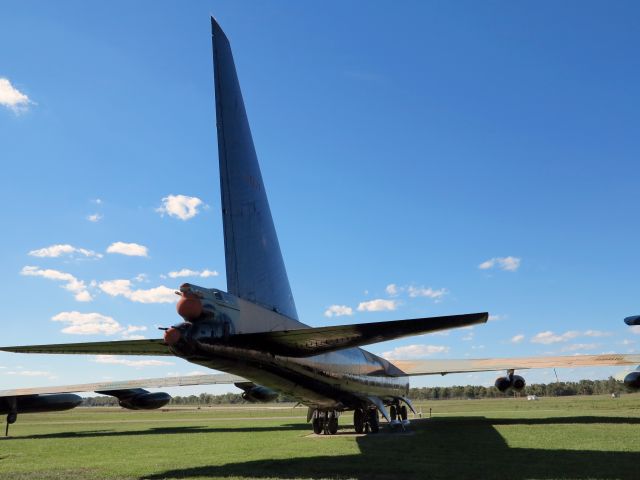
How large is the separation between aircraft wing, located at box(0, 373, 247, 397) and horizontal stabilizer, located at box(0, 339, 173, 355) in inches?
844

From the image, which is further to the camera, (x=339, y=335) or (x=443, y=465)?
(x=443, y=465)

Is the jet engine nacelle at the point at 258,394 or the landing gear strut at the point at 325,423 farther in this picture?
the jet engine nacelle at the point at 258,394

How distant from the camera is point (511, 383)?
76.1ft

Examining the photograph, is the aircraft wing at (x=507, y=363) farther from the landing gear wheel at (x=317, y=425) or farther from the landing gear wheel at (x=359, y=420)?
the landing gear wheel at (x=317, y=425)

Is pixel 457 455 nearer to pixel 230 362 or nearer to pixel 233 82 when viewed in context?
pixel 230 362

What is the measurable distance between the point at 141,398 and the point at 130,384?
1190 millimetres

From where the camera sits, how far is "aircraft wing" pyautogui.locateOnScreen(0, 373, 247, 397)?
3127 cm

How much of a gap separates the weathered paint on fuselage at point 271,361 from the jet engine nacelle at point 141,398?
57.8 ft

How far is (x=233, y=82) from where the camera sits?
12.6 m

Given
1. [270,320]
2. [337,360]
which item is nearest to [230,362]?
[270,320]

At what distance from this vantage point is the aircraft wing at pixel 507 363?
23.2m

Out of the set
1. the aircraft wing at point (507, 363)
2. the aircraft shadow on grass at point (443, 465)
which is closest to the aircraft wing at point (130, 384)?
the aircraft wing at point (507, 363)

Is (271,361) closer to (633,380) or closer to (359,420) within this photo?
(359,420)

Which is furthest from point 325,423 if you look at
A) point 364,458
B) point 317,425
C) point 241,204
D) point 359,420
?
point 241,204
